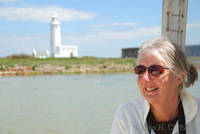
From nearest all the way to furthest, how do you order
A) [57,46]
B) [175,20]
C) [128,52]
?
[175,20]
[128,52]
[57,46]

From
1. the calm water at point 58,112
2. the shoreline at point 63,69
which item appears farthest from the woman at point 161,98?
the shoreline at point 63,69

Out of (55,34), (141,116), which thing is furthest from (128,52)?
(141,116)

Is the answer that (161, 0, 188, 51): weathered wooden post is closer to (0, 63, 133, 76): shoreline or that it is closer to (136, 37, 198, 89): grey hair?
(136, 37, 198, 89): grey hair

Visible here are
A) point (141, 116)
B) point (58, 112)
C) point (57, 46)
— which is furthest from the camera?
point (57, 46)

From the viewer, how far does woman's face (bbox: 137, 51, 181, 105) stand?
1.46 metres

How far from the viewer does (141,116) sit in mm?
1566

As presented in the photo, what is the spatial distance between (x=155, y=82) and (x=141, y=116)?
24 centimetres

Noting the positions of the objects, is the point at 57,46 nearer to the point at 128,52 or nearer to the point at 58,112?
the point at 128,52

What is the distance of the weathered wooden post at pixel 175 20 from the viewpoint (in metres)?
2.19

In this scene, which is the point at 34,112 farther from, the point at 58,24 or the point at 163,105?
the point at 58,24

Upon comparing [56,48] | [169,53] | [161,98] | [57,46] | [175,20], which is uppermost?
[175,20]

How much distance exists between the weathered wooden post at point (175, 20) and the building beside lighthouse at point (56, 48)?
5055cm

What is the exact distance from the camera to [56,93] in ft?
34.3

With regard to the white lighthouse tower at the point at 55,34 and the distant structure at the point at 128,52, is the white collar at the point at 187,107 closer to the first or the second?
the distant structure at the point at 128,52
